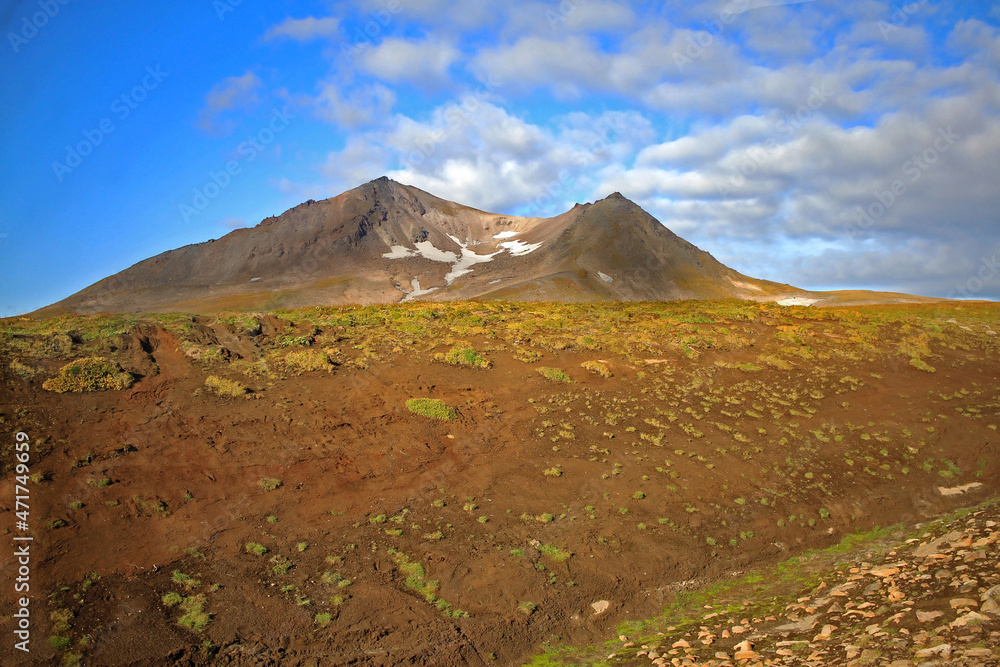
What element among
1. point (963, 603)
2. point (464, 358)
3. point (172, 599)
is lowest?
point (963, 603)

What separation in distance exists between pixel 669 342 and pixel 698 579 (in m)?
15.2

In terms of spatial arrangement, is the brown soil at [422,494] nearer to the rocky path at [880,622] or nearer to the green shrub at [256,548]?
the green shrub at [256,548]

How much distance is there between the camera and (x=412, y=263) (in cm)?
14625

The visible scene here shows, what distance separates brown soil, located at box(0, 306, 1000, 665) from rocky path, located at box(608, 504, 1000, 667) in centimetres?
171

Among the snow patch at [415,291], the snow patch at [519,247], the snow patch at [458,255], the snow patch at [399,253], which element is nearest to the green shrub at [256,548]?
the snow patch at [415,291]

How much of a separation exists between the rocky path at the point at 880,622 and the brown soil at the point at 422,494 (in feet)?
5.61

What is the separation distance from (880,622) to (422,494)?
9424 mm

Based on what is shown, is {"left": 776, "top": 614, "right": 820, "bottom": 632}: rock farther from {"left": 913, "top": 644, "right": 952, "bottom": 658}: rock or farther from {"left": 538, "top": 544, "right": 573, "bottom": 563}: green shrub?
{"left": 538, "top": 544, "right": 573, "bottom": 563}: green shrub

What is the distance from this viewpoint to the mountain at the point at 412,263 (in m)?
114

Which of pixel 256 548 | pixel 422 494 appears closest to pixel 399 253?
pixel 422 494

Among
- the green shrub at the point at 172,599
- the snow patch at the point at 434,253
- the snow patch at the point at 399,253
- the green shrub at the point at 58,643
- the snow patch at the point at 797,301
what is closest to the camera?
the green shrub at the point at 58,643

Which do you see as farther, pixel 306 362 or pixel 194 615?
pixel 306 362

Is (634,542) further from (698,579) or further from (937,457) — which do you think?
(937,457)

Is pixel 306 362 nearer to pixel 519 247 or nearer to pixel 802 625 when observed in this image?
pixel 802 625
